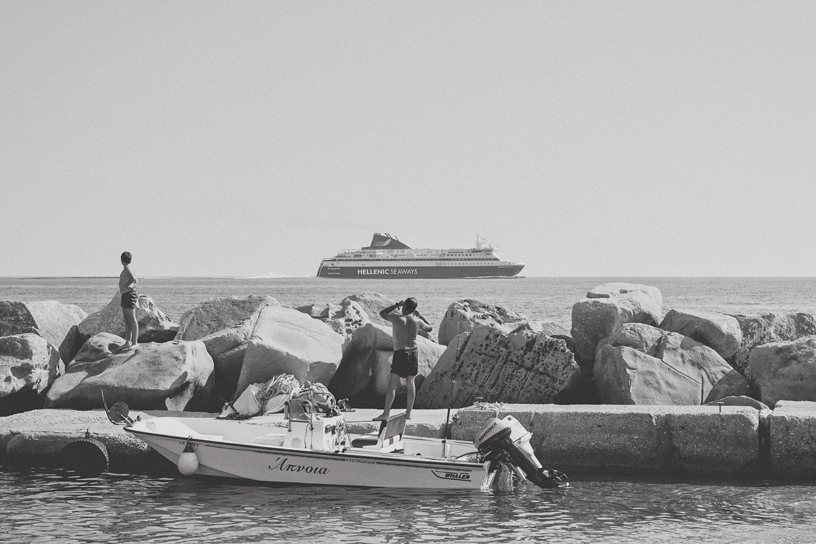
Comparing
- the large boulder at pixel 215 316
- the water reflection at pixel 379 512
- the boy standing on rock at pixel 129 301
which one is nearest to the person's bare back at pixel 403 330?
the water reflection at pixel 379 512

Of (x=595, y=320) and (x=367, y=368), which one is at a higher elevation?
(x=595, y=320)

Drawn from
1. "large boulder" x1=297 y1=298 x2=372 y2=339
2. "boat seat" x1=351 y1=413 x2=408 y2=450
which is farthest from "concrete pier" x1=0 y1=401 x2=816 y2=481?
"large boulder" x1=297 y1=298 x2=372 y2=339

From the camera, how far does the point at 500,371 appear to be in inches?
453

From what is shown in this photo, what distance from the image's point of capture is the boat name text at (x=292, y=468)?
8.84m

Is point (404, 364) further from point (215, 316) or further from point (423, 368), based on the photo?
point (215, 316)

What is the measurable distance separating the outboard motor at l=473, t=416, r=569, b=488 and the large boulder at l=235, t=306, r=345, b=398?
3.45m

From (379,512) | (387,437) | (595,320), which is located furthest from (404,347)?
(595,320)

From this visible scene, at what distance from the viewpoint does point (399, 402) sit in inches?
471

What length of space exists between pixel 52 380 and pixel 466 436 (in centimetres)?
582

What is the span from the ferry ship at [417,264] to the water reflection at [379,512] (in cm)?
9724

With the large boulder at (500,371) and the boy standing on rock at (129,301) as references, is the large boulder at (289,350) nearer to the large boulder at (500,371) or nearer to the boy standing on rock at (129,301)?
the large boulder at (500,371)

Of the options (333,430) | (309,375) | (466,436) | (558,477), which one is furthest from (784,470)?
(309,375)

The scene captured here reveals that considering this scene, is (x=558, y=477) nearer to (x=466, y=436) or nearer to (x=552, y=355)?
(x=466, y=436)

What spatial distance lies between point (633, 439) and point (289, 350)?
456 centimetres
